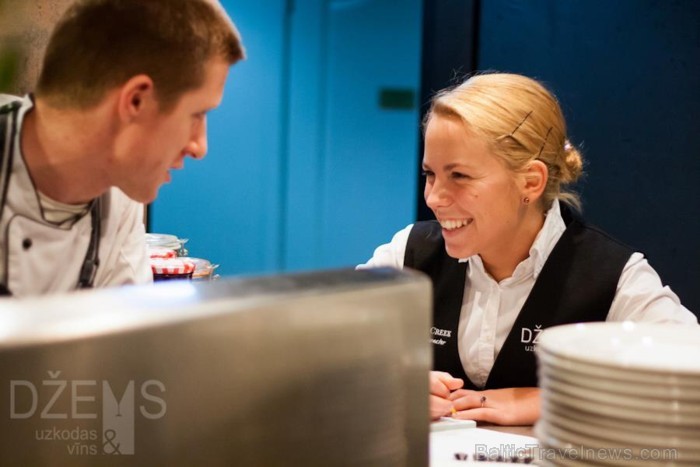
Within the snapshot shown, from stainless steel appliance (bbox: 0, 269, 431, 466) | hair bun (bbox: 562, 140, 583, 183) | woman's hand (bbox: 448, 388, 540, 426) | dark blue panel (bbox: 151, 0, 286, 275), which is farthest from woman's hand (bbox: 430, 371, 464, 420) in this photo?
dark blue panel (bbox: 151, 0, 286, 275)

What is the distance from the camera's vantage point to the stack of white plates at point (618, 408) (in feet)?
A: 2.95

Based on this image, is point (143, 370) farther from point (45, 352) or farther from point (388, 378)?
point (388, 378)

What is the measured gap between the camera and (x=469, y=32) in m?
3.58

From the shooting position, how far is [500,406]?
5.55ft

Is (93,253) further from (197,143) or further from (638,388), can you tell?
(638,388)

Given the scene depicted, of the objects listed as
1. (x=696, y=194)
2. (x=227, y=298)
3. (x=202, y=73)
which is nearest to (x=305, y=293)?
(x=227, y=298)

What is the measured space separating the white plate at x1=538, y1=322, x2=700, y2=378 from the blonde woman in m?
0.84

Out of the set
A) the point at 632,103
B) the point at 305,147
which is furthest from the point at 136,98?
the point at 305,147

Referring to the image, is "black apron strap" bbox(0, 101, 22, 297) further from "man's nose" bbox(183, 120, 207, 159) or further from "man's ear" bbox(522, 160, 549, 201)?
"man's ear" bbox(522, 160, 549, 201)

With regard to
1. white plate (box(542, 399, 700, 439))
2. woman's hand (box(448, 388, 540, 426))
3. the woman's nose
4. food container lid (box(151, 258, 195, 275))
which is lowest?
woman's hand (box(448, 388, 540, 426))

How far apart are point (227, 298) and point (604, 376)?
384 mm

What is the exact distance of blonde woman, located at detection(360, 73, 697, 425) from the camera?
6.52ft

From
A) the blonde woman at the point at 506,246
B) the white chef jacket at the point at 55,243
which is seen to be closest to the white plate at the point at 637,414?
the white chef jacket at the point at 55,243

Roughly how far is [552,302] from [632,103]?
1.56m
